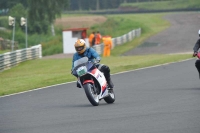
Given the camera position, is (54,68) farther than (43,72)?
Yes

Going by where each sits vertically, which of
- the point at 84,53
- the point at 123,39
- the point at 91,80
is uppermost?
the point at 84,53

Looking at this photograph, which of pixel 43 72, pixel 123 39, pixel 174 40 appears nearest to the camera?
pixel 43 72

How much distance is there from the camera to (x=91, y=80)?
13.8 metres

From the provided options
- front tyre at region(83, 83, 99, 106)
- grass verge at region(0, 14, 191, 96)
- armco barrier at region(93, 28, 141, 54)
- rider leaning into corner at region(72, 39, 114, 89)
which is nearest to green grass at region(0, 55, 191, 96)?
grass verge at region(0, 14, 191, 96)

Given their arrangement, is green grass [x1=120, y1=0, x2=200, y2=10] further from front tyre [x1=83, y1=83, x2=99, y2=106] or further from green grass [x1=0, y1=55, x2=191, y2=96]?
front tyre [x1=83, y1=83, x2=99, y2=106]

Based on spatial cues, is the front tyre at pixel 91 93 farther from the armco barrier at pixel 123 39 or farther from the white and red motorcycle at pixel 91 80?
the armco barrier at pixel 123 39

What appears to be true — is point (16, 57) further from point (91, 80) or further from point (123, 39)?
point (91, 80)

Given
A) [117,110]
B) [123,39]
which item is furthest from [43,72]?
[123,39]

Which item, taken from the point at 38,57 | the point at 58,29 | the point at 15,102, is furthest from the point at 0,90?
the point at 58,29

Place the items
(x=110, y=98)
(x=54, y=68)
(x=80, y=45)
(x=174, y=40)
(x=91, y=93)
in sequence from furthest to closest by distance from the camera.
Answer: (x=174, y=40), (x=54, y=68), (x=110, y=98), (x=80, y=45), (x=91, y=93)

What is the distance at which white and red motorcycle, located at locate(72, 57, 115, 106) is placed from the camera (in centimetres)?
1360

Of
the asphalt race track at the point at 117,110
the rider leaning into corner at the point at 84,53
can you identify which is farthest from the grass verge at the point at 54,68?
the rider leaning into corner at the point at 84,53

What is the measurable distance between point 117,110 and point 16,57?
953 inches

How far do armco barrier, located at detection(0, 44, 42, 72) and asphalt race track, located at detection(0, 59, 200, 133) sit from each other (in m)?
12.3
